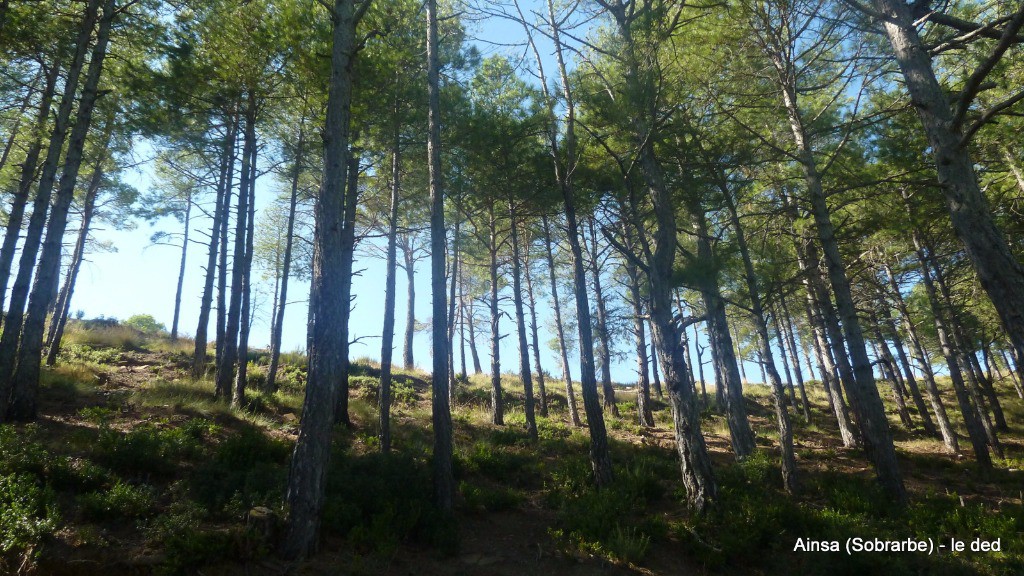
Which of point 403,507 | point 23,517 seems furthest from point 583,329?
point 23,517

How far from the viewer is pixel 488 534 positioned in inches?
272

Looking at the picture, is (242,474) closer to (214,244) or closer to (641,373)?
(214,244)

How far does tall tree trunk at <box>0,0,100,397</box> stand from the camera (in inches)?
290

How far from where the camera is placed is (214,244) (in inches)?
595

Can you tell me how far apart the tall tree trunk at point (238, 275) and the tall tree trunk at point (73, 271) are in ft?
17.7

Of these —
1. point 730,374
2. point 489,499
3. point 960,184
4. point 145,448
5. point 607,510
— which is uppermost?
point 960,184

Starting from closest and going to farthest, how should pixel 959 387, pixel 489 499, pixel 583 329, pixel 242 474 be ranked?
pixel 242 474, pixel 489 499, pixel 583 329, pixel 959 387

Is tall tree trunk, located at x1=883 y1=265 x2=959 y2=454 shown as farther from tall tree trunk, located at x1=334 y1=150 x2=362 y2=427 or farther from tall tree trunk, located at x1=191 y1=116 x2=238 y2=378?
tall tree trunk, located at x1=191 y1=116 x2=238 y2=378

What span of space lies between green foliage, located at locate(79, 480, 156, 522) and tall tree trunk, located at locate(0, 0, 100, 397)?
387 cm

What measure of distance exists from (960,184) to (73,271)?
79.4 ft

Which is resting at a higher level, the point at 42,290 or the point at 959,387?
the point at 42,290

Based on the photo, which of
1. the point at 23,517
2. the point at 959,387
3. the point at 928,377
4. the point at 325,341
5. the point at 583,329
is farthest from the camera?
the point at 928,377

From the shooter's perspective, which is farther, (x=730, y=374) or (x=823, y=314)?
(x=823, y=314)

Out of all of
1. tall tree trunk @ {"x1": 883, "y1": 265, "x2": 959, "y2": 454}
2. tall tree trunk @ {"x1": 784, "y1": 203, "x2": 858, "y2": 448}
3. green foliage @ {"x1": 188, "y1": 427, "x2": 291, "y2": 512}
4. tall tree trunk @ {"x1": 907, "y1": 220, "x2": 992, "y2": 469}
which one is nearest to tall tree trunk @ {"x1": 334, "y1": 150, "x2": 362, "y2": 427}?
green foliage @ {"x1": 188, "y1": 427, "x2": 291, "y2": 512}
